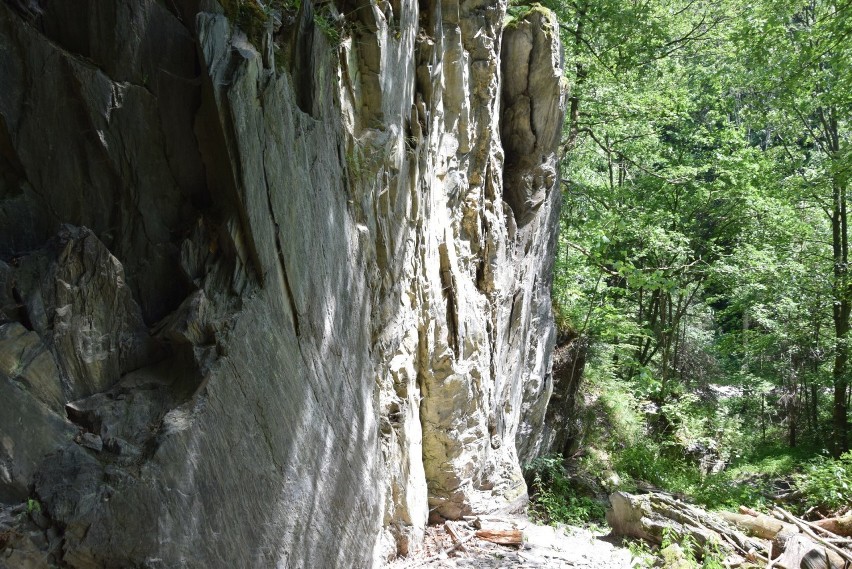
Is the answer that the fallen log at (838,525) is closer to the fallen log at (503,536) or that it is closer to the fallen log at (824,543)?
the fallen log at (824,543)

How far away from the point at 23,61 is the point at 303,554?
334 cm

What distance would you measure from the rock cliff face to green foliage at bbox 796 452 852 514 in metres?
7.43

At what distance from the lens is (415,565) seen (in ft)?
21.3

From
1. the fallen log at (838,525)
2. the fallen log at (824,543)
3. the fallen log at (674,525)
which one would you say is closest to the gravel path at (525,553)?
the fallen log at (674,525)

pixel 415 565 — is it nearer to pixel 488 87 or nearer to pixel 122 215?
pixel 122 215

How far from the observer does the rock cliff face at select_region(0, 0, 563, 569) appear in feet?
9.67

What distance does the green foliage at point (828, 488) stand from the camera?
9.50 m

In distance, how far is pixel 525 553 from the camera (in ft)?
24.0

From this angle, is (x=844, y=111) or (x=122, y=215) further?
(x=844, y=111)

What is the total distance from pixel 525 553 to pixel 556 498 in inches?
158

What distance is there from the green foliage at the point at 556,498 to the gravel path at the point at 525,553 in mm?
1443

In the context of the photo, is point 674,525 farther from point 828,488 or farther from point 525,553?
point 828,488

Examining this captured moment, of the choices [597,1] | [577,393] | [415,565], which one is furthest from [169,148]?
[597,1]

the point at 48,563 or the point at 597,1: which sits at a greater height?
the point at 597,1
